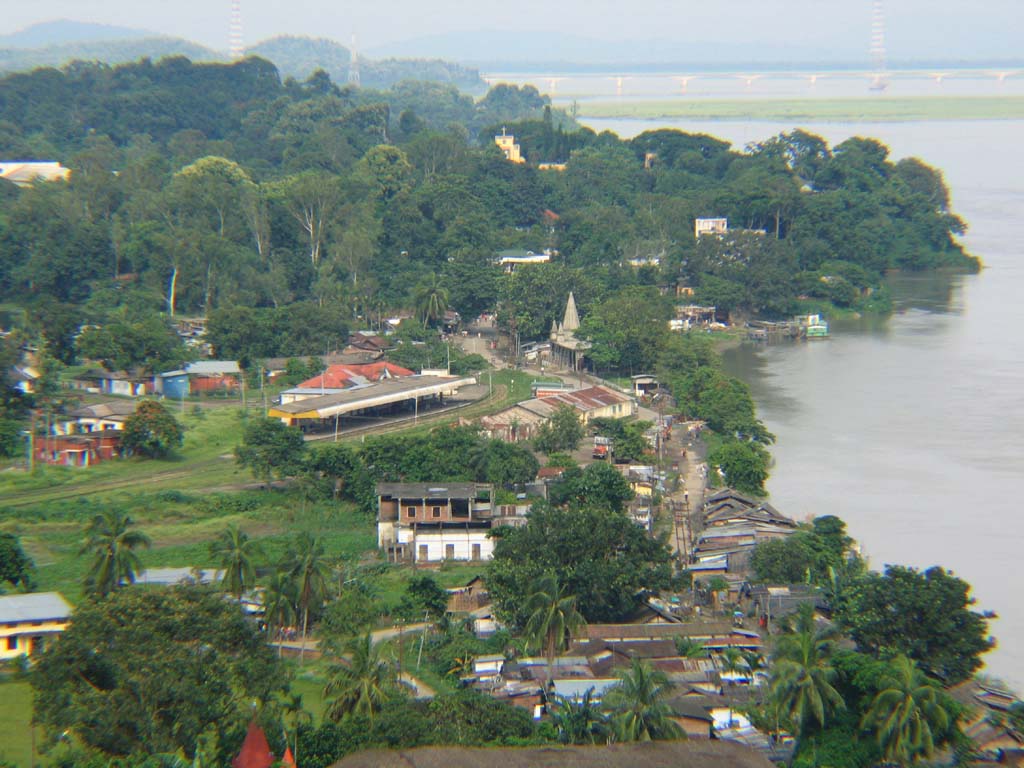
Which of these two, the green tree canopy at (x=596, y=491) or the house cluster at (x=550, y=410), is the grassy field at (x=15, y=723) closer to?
the green tree canopy at (x=596, y=491)

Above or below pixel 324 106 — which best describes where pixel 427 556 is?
below

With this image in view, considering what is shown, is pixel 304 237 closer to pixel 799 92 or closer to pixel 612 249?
pixel 612 249

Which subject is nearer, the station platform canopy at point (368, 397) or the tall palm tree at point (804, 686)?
the tall palm tree at point (804, 686)

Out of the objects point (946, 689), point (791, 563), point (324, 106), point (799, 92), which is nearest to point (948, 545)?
point (791, 563)

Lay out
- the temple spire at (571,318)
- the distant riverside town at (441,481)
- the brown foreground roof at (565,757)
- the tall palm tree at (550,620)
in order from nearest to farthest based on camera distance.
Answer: the brown foreground roof at (565,757)
the distant riverside town at (441,481)
the tall palm tree at (550,620)
the temple spire at (571,318)

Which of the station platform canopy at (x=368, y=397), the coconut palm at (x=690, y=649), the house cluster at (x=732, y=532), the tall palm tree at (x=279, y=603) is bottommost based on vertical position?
the station platform canopy at (x=368, y=397)

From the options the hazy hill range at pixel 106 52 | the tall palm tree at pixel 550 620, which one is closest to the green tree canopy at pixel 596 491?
the tall palm tree at pixel 550 620

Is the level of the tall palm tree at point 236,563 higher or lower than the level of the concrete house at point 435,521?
higher
